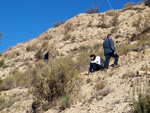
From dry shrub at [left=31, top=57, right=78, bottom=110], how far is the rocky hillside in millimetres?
425

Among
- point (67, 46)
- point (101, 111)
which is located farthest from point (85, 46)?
point (101, 111)

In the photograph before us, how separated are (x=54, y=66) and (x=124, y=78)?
84.8 inches

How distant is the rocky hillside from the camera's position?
4.28 m

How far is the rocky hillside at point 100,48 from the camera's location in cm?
428

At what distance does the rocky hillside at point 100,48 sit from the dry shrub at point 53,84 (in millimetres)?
425

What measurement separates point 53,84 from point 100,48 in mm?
11443

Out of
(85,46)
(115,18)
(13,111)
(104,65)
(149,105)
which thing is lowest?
Answer: (13,111)

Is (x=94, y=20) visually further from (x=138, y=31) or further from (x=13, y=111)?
(x=13, y=111)

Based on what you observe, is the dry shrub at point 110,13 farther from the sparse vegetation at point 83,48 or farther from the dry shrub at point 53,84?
the dry shrub at point 53,84

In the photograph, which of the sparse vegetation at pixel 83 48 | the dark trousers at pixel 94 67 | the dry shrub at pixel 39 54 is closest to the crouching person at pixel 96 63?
the dark trousers at pixel 94 67

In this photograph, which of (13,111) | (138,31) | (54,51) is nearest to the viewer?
(13,111)

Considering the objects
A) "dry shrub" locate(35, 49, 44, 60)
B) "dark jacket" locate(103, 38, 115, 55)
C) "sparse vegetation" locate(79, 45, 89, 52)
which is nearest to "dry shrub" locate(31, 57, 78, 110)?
"dark jacket" locate(103, 38, 115, 55)

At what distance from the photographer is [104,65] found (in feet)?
24.8

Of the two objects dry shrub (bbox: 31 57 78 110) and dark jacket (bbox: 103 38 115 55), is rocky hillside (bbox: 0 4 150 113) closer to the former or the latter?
dry shrub (bbox: 31 57 78 110)
